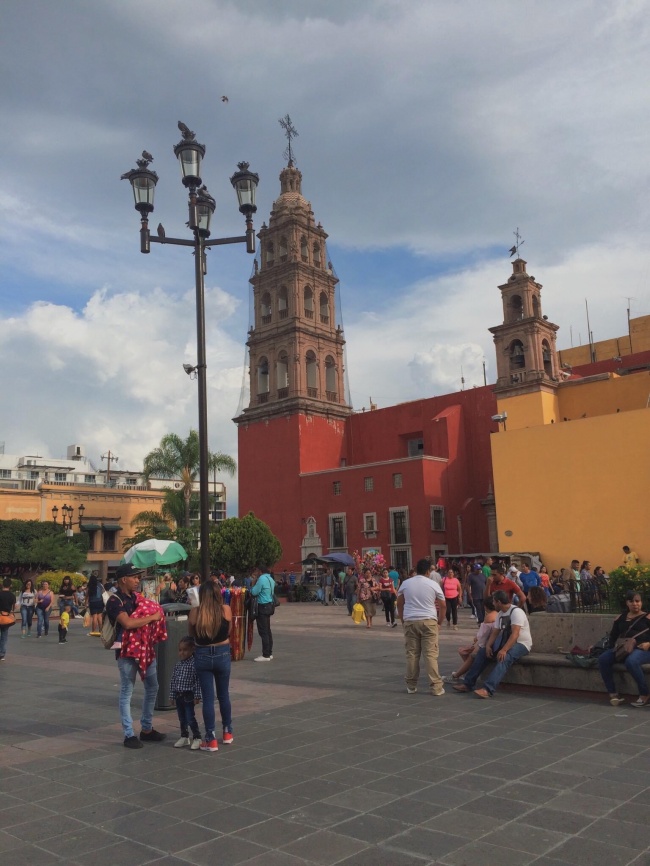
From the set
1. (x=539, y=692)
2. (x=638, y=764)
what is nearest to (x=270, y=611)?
(x=539, y=692)

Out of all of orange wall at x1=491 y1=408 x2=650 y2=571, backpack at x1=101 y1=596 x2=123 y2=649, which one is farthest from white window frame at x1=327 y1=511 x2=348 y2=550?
backpack at x1=101 y1=596 x2=123 y2=649

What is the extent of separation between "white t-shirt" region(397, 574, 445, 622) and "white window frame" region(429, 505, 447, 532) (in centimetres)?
2788

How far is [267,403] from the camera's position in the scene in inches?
1670

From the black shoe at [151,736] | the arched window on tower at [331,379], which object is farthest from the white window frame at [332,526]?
the black shoe at [151,736]

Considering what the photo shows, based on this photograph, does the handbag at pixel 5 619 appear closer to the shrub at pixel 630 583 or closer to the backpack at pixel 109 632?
the backpack at pixel 109 632

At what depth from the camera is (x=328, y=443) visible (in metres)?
42.2

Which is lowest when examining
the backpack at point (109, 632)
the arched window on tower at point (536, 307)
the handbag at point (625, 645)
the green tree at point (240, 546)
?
the handbag at point (625, 645)

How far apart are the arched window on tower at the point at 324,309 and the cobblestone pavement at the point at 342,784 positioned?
38029mm

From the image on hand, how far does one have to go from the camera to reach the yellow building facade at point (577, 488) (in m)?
25.3

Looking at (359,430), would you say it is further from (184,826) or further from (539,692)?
(184,826)

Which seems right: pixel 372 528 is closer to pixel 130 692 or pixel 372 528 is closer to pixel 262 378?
pixel 262 378

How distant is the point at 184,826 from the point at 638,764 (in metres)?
3.09

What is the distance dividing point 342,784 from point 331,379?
40064mm

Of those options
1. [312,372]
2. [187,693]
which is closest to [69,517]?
[312,372]
